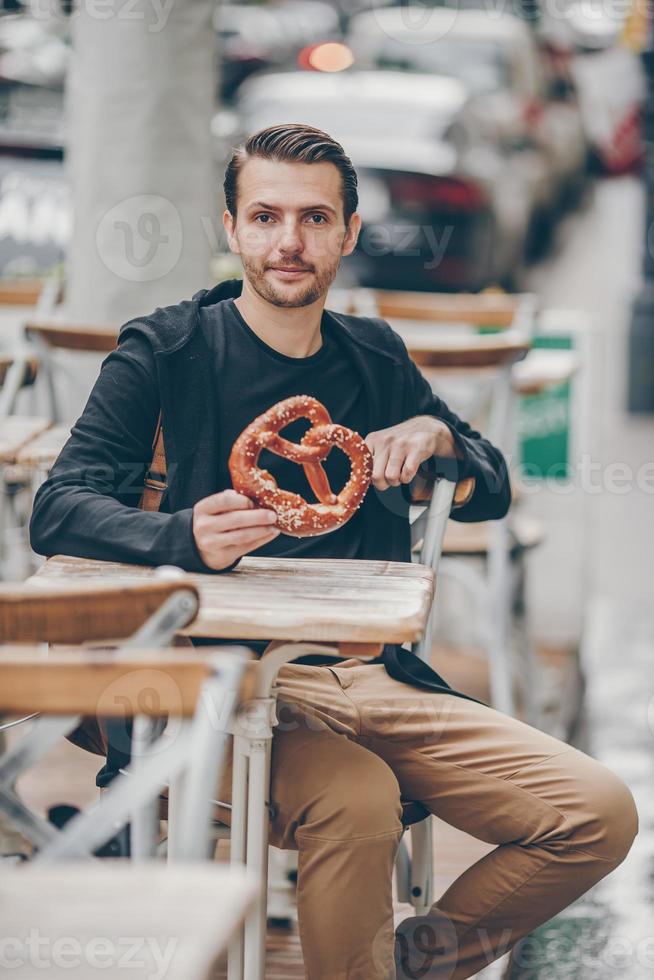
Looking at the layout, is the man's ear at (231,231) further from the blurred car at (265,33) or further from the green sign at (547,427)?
the blurred car at (265,33)

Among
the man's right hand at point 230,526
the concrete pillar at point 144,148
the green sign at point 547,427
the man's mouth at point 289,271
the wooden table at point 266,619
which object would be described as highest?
the concrete pillar at point 144,148

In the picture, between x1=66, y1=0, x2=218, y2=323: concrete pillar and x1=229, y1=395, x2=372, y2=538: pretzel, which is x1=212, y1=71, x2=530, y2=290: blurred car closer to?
x1=66, y1=0, x2=218, y2=323: concrete pillar

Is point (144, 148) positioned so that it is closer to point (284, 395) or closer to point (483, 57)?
point (284, 395)

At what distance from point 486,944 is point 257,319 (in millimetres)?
1166

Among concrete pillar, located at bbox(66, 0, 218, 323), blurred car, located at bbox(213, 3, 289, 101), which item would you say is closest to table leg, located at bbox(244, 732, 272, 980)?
concrete pillar, located at bbox(66, 0, 218, 323)

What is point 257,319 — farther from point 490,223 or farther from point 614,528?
point 490,223

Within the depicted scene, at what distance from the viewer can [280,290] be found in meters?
2.87

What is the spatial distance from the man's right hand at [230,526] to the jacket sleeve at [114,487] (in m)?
0.03

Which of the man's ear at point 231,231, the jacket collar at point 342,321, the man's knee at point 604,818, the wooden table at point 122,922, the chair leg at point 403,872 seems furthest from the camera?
the chair leg at point 403,872

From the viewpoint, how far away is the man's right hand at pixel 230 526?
246cm

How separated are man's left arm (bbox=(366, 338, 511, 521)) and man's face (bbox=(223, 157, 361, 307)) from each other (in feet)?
0.97

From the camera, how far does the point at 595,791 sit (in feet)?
8.78

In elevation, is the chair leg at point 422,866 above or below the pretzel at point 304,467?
below

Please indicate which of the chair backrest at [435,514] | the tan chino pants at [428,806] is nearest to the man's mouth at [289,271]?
the chair backrest at [435,514]
